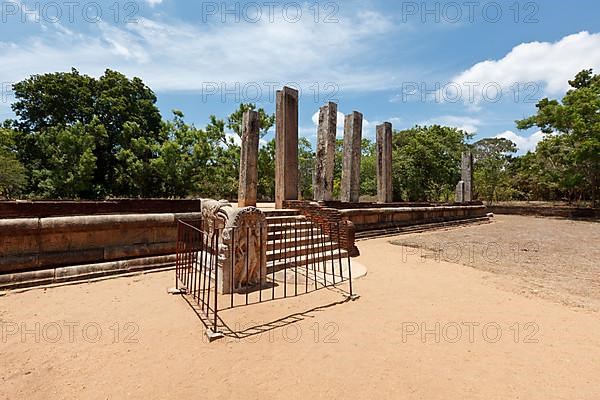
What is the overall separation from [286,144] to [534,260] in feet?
21.7

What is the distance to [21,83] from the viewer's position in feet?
58.7

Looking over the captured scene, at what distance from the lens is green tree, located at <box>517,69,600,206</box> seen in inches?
581

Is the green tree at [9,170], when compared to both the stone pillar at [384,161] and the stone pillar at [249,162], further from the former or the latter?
the stone pillar at [384,161]

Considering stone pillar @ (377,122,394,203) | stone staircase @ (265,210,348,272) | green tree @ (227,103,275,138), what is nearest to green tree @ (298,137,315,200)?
green tree @ (227,103,275,138)

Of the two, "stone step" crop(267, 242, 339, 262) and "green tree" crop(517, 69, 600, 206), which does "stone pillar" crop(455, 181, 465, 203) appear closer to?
"green tree" crop(517, 69, 600, 206)

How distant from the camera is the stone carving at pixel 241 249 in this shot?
405 centimetres

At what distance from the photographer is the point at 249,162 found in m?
8.96

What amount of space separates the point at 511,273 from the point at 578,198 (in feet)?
88.2

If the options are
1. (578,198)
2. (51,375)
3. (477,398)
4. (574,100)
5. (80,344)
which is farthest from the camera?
(578,198)

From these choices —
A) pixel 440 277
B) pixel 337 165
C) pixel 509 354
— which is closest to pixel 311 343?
pixel 509 354

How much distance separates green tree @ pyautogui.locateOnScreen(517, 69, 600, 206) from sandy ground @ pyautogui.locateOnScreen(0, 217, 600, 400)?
15.7 m

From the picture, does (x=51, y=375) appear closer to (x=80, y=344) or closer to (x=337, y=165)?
(x=80, y=344)

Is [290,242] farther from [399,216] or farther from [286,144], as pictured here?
[399,216]

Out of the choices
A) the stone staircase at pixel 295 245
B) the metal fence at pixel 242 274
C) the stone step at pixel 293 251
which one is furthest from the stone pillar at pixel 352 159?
the metal fence at pixel 242 274
